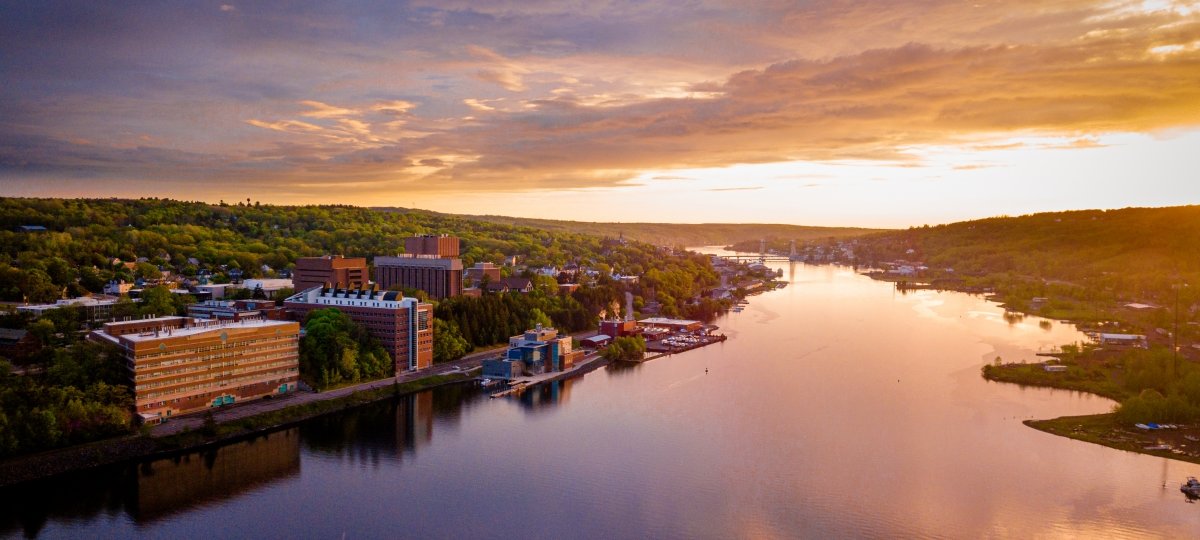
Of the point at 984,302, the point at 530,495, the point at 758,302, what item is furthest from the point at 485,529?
the point at 984,302

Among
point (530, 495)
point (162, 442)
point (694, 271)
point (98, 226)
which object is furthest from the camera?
point (694, 271)

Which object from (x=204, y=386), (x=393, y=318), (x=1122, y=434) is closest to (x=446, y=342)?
(x=393, y=318)

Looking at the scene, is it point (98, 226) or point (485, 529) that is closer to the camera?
point (485, 529)

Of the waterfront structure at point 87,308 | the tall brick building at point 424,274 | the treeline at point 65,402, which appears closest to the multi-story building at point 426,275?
the tall brick building at point 424,274

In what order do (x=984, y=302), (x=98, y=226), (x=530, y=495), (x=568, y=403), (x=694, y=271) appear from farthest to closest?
(x=694, y=271), (x=984, y=302), (x=98, y=226), (x=568, y=403), (x=530, y=495)

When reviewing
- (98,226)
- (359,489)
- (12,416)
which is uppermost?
(98,226)

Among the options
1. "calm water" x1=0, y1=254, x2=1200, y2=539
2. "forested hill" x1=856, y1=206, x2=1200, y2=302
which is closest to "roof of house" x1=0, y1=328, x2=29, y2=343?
"calm water" x1=0, y1=254, x2=1200, y2=539

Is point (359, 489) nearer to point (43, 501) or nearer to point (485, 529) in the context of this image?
point (485, 529)
